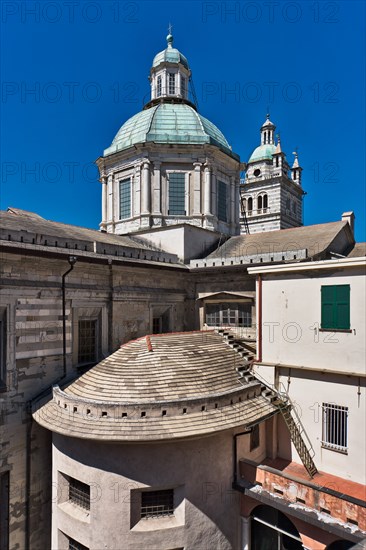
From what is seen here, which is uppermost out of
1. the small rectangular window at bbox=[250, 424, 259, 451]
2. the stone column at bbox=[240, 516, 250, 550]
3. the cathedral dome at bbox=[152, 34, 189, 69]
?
the cathedral dome at bbox=[152, 34, 189, 69]

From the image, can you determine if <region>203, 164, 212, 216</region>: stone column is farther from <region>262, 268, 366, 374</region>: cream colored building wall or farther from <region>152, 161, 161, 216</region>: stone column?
<region>262, 268, 366, 374</region>: cream colored building wall

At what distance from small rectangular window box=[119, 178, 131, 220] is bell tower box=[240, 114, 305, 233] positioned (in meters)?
24.1

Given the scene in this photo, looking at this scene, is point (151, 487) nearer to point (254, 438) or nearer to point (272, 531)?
point (254, 438)

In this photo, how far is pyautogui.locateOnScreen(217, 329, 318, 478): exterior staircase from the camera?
12.4m

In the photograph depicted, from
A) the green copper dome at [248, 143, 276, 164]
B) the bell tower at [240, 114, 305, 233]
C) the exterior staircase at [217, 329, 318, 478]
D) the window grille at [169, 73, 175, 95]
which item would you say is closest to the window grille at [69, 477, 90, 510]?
the exterior staircase at [217, 329, 318, 478]

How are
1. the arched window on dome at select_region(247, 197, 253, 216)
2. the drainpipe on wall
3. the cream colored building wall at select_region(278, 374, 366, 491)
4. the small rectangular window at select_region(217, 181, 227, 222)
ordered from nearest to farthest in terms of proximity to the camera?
the cream colored building wall at select_region(278, 374, 366, 491), the drainpipe on wall, the small rectangular window at select_region(217, 181, 227, 222), the arched window on dome at select_region(247, 197, 253, 216)

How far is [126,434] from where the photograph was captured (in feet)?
31.5

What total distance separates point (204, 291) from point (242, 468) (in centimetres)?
986

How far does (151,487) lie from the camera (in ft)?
32.7

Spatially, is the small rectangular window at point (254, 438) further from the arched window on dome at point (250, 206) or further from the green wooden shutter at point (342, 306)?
the arched window on dome at point (250, 206)

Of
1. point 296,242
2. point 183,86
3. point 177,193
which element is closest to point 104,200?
point 177,193

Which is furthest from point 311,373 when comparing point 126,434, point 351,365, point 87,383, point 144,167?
point 144,167

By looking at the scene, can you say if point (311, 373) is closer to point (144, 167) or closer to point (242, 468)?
point (242, 468)

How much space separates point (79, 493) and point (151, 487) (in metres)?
2.81
